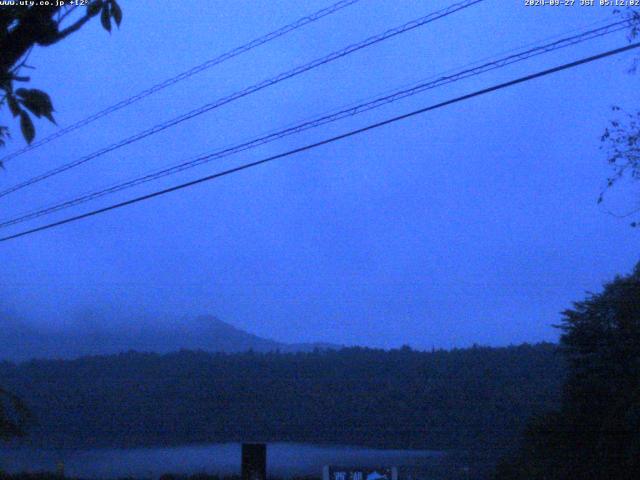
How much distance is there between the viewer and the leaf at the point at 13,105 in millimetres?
3443

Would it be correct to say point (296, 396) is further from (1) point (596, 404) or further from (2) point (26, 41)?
(2) point (26, 41)

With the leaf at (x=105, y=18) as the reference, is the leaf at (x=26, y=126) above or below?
below

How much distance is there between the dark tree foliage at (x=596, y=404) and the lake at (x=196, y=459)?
303 cm

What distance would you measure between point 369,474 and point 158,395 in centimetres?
1943

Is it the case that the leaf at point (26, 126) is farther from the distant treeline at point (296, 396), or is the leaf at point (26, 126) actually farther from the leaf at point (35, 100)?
the distant treeline at point (296, 396)

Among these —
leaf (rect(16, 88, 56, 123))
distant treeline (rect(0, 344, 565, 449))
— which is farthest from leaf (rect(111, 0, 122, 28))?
distant treeline (rect(0, 344, 565, 449))

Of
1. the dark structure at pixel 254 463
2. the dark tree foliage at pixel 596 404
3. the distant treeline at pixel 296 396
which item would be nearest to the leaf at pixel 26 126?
the dark structure at pixel 254 463

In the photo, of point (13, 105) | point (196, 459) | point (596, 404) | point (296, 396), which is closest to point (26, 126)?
point (13, 105)

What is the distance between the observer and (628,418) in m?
15.0

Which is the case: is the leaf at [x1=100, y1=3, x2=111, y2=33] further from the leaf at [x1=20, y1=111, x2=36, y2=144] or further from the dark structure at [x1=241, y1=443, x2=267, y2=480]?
the dark structure at [x1=241, y1=443, x2=267, y2=480]

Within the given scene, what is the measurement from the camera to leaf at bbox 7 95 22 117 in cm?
344

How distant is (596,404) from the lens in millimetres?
16828

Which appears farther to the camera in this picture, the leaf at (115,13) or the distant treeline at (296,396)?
the distant treeline at (296,396)

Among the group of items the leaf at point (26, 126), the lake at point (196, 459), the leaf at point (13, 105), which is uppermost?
the leaf at point (13, 105)
